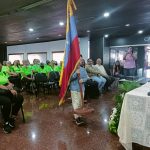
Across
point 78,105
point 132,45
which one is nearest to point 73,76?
point 78,105

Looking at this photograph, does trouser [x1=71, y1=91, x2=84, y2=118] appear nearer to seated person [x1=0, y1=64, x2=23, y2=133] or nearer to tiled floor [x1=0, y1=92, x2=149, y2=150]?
tiled floor [x1=0, y1=92, x2=149, y2=150]

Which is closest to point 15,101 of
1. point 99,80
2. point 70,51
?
point 70,51

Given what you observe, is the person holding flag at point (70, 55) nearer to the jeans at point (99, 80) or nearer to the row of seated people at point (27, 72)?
the jeans at point (99, 80)

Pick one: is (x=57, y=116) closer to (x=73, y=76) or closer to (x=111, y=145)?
(x=73, y=76)

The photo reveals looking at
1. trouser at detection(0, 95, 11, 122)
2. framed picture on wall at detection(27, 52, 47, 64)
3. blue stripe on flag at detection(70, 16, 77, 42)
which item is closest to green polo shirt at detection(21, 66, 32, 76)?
trouser at detection(0, 95, 11, 122)

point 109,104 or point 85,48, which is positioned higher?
point 85,48

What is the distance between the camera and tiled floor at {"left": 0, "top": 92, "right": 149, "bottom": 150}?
2676mm

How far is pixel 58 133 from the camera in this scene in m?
3.11

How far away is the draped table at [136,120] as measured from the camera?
2.25 metres

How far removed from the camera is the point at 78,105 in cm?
354

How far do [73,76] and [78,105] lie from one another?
56 cm

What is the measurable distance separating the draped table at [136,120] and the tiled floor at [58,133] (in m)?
0.34

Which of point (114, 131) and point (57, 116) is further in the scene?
point (57, 116)

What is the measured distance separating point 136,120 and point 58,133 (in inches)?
52.8
